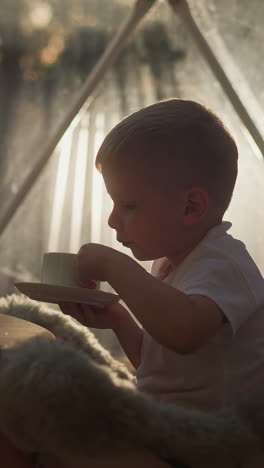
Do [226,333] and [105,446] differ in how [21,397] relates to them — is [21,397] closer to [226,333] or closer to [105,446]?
[105,446]

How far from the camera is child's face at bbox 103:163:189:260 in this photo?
874 mm

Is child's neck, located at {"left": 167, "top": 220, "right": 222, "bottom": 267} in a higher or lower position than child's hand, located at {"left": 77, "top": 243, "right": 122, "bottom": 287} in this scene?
higher

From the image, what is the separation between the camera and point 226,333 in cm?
81

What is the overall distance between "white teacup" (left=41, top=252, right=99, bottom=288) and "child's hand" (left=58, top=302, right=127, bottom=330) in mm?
41

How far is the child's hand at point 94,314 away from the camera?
889 millimetres

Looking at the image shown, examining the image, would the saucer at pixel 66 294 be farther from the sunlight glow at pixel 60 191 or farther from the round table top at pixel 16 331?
the sunlight glow at pixel 60 191

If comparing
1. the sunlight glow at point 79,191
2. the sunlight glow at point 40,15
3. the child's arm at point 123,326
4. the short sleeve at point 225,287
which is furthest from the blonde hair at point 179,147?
the sunlight glow at point 40,15

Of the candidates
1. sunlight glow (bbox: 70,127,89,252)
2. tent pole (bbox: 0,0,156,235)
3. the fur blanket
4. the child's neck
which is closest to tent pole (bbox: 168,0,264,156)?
tent pole (bbox: 0,0,156,235)

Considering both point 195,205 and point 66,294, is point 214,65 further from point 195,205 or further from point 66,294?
point 66,294

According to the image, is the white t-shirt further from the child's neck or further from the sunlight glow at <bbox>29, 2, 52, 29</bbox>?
the sunlight glow at <bbox>29, 2, 52, 29</bbox>

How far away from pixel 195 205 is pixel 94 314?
222 millimetres

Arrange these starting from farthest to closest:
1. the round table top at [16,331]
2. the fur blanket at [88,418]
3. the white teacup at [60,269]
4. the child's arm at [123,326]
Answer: the child's arm at [123,326]
the white teacup at [60,269]
the round table top at [16,331]
the fur blanket at [88,418]

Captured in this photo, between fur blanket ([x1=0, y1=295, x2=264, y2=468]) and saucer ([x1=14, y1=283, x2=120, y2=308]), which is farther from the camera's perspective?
saucer ([x1=14, y1=283, x2=120, y2=308])

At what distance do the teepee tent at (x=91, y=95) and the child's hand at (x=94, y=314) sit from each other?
2.93 feet
